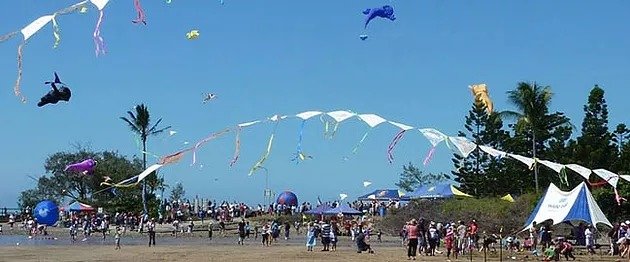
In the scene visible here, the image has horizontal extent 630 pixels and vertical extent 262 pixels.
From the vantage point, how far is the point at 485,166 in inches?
2328

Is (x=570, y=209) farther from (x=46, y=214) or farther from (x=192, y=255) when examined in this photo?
(x=46, y=214)

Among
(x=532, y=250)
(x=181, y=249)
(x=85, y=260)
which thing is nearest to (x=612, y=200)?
(x=532, y=250)

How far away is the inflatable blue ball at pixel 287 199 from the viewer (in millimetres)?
67812

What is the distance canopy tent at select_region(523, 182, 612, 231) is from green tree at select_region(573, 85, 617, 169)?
76.1 ft

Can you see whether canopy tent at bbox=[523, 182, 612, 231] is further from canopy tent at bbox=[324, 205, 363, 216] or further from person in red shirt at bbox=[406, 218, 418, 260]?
canopy tent at bbox=[324, 205, 363, 216]

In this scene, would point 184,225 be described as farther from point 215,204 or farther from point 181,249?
point 181,249

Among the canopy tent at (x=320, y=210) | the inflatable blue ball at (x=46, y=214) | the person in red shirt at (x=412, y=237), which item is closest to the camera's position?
the person in red shirt at (x=412, y=237)

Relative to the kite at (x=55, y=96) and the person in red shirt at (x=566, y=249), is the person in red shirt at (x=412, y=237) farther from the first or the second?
the kite at (x=55, y=96)

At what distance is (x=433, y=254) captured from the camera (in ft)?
95.6

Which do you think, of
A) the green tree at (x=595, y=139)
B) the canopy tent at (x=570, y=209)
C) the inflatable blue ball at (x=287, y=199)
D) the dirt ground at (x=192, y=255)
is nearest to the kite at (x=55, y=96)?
the dirt ground at (x=192, y=255)

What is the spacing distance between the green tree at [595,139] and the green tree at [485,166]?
548cm

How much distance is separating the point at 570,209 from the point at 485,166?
30.4 m

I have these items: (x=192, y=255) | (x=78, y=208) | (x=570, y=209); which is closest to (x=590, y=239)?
(x=570, y=209)

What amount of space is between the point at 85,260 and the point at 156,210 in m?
34.7
